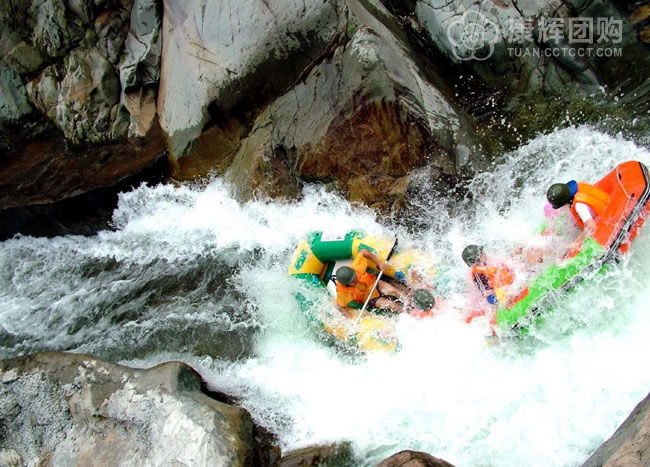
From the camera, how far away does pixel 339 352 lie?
580 centimetres

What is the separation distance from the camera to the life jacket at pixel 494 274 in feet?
17.3

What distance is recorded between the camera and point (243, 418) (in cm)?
471

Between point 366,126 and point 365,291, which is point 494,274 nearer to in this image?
point 365,291

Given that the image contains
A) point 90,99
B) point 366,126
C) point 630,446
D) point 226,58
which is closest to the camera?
point 630,446

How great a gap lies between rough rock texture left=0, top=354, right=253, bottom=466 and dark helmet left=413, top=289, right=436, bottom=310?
2.02 meters

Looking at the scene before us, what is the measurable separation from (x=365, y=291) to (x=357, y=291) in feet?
0.37

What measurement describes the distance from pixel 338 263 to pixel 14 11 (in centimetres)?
772

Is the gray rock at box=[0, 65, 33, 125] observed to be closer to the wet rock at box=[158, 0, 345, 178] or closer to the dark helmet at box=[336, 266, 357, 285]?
the wet rock at box=[158, 0, 345, 178]

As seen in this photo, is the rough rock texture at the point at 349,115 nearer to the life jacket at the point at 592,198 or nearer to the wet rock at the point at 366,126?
the wet rock at the point at 366,126

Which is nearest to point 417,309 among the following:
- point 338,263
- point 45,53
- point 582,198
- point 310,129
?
point 338,263

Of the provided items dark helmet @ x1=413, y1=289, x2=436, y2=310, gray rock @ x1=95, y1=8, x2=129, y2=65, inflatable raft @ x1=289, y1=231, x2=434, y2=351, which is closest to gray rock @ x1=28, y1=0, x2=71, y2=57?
gray rock @ x1=95, y1=8, x2=129, y2=65

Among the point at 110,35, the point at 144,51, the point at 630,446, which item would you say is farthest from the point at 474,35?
the point at 110,35

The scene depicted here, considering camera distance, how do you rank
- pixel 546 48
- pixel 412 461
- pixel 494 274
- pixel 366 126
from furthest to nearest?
pixel 546 48 → pixel 366 126 → pixel 494 274 → pixel 412 461

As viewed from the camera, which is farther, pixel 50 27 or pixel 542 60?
pixel 50 27
